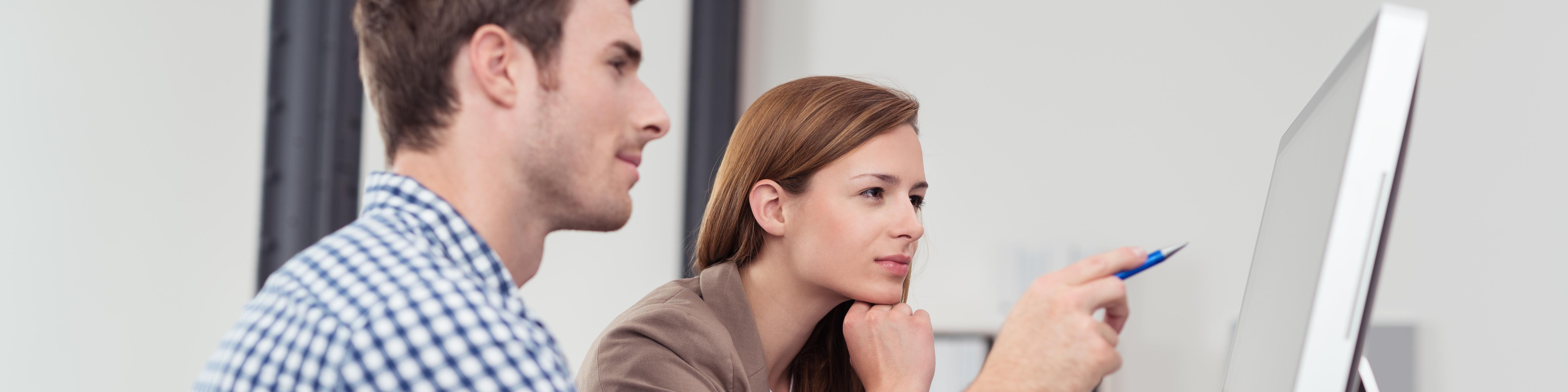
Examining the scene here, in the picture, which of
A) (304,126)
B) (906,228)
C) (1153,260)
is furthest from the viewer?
(304,126)

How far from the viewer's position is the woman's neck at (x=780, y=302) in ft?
3.73

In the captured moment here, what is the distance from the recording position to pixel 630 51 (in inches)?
27.9

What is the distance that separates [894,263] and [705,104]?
1343mm

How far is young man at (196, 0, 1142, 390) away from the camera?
1.59ft

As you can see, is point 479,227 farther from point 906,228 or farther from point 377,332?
point 906,228

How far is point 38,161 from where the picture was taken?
128 cm

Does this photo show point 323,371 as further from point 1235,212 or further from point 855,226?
point 1235,212

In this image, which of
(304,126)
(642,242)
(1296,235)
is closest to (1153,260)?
(1296,235)

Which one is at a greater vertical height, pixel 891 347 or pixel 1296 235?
pixel 1296 235

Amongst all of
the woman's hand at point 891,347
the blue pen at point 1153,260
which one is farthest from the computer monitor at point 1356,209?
the woman's hand at point 891,347

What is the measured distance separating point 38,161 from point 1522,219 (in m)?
2.25

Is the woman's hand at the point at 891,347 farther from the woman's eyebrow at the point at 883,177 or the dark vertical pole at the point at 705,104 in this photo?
the dark vertical pole at the point at 705,104

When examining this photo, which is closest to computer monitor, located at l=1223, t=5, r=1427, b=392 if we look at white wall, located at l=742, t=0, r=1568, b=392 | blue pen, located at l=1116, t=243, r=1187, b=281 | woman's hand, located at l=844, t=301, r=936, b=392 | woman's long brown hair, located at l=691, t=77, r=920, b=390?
blue pen, located at l=1116, t=243, r=1187, b=281

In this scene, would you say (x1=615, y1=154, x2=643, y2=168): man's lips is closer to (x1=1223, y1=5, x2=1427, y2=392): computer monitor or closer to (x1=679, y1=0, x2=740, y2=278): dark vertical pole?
(x1=1223, y1=5, x2=1427, y2=392): computer monitor
